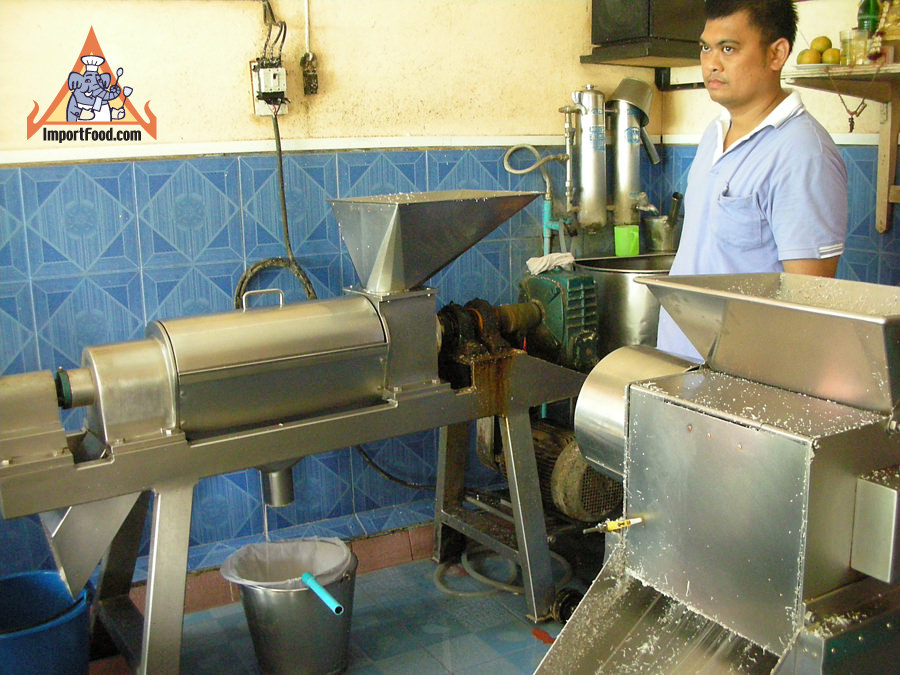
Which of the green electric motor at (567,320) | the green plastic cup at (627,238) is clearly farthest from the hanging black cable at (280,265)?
the green plastic cup at (627,238)

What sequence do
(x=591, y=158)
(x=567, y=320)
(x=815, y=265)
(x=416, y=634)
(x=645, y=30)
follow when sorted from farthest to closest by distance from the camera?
(x=591, y=158)
(x=645, y=30)
(x=567, y=320)
(x=416, y=634)
(x=815, y=265)

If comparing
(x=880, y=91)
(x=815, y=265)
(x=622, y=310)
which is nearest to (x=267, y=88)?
(x=622, y=310)

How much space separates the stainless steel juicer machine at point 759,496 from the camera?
1.17 metres

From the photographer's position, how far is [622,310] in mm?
3434

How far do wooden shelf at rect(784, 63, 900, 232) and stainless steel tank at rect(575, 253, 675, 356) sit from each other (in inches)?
34.1

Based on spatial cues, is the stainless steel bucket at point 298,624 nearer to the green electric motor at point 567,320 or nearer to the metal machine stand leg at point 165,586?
the metal machine stand leg at point 165,586

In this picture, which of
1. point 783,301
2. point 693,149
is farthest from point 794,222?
point 693,149

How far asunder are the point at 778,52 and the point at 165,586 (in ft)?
6.87

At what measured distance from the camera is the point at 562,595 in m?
3.04

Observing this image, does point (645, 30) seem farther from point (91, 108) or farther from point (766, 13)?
point (91, 108)

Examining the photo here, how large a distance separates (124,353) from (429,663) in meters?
1.37

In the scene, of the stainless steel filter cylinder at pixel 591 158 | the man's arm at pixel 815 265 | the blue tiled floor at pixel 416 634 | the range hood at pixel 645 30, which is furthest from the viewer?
the stainless steel filter cylinder at pixel 591 158

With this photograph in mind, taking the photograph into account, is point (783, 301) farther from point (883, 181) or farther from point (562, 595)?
point (883, 181)

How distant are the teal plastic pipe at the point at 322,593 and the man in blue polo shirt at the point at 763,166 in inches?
53.1
